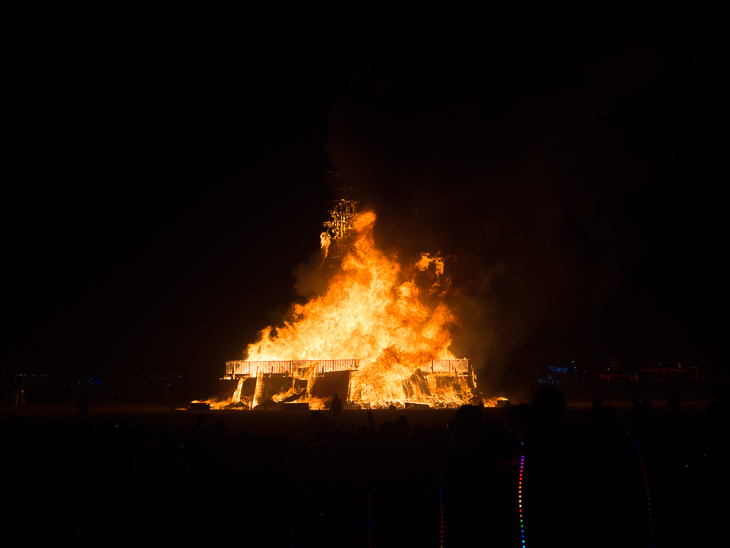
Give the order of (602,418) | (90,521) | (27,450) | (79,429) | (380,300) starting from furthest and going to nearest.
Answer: (380,300)
(79,429)
(27,450)
(602,418)
(90,521)

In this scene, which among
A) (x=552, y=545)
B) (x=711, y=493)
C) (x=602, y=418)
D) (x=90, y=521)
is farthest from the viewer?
(x=602, y=418)

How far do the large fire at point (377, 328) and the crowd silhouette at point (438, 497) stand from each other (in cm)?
2529

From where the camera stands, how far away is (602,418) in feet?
11.3

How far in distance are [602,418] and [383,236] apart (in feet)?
95.8

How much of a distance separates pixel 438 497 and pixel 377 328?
27.7 m

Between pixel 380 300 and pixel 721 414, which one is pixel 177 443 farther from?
pixel 380 300

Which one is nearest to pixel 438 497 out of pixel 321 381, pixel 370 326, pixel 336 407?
pixel 336 407

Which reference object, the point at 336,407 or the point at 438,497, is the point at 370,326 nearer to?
the point at 336,407

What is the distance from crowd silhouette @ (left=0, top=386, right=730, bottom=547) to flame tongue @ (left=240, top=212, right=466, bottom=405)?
83.2 ft

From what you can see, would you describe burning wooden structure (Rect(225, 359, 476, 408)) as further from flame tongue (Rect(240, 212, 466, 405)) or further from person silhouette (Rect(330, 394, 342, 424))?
person silhouette (Rect(330, 394, 342, 424))

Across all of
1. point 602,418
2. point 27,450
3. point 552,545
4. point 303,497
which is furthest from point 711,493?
point 27,450

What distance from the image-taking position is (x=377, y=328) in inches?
1206

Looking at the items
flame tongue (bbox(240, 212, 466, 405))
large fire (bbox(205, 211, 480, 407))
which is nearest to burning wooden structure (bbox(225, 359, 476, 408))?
large fire (bbox(205, 211, 480, 407))

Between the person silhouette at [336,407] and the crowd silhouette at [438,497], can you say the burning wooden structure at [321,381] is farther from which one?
the crowd silhouette at [438,497]
